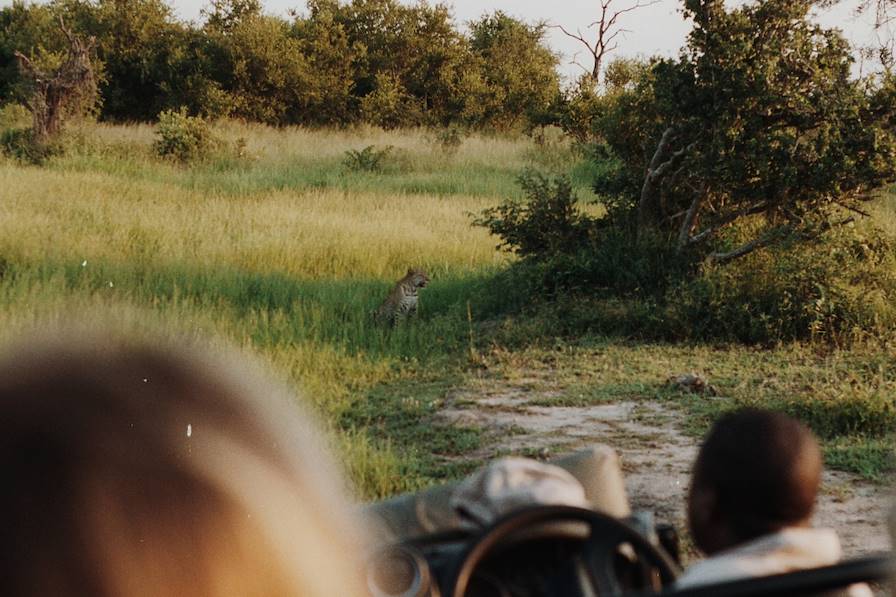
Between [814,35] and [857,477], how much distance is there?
4330mm

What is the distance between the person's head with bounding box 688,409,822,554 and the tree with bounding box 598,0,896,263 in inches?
255

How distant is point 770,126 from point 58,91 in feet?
48.8

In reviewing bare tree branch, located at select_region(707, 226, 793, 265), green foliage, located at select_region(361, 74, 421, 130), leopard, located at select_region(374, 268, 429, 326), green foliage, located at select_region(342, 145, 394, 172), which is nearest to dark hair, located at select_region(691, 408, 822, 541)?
leopard, located at select_region(374, 268, 429, 326)

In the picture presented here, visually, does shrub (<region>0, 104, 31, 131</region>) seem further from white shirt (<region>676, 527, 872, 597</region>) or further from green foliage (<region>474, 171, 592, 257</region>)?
white shirt (<region>676, 527, 872, 597</region>)

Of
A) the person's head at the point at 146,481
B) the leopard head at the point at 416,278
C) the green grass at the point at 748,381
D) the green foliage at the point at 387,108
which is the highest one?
the green foliage at the point at 387,108

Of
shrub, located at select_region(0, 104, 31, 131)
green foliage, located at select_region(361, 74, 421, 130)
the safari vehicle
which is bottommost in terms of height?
the safari vehicle

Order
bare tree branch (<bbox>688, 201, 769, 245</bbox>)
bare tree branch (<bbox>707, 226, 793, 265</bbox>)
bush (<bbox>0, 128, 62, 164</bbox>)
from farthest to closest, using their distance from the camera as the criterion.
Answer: bush (<bbox>0, 128, 62, 164</bbox>)
bare tree branch (<bbox>688, 201, 769, 245</bbox>)
bare tree branch (<bbox>707, 226, 793, 265</bbox>)

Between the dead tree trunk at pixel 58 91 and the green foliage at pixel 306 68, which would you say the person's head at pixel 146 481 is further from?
the green foliage at pixel 306 68

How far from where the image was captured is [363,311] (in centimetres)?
802

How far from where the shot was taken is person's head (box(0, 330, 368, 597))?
658 millimetres

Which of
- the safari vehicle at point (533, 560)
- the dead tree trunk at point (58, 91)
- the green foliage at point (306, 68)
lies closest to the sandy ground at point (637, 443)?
the safari vehicle at point (533, 560)

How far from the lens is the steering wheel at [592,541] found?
1192 millimetres

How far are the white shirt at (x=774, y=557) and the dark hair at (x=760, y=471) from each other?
0.09 metres

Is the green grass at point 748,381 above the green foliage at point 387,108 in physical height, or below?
below
